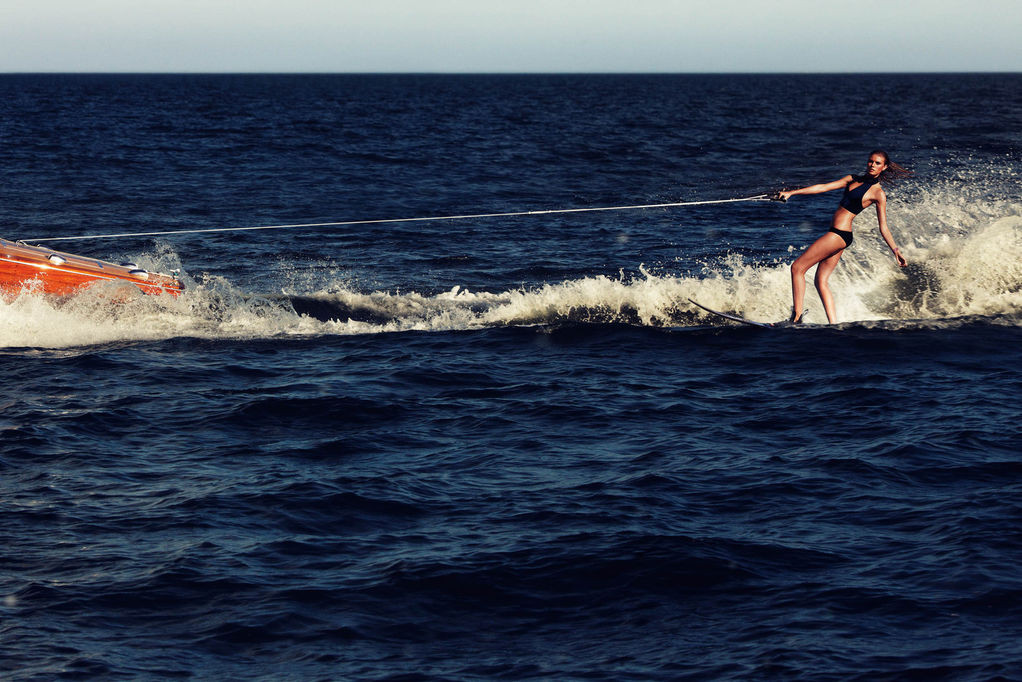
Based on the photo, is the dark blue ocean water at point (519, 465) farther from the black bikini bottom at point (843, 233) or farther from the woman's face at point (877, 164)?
the woman's face at point (877, 164)

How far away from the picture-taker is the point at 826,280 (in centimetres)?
1325

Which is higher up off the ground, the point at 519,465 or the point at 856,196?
the point at 856,196

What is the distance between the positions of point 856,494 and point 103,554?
548cm

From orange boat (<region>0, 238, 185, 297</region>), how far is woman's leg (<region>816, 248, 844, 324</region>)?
868 centimetres

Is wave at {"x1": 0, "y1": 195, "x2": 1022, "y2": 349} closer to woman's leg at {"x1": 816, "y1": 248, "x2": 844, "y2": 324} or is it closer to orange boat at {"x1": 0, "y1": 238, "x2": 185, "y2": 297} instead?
orange boat at {"x1": 0, "y1": 238, "x2": 185, "y2": 297}

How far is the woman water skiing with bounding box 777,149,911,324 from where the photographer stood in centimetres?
1207

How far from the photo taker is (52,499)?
27.8 feet

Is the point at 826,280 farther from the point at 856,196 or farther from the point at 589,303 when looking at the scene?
the point at 589,303

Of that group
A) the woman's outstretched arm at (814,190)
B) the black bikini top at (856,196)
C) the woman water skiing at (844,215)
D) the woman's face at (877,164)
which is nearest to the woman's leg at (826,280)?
the woman water skiing at (844,215)

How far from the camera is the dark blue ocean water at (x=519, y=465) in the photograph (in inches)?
256

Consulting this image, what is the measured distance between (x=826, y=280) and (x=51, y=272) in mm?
9490

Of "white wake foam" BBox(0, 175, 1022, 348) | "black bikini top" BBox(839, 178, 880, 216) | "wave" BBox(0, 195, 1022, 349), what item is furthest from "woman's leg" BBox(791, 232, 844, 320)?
"white wake foam" BBox(0, 175, 1022, 348)

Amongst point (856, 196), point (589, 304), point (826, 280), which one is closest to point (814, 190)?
point (856, 196)

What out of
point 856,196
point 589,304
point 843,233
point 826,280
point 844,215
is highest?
point 856,196
